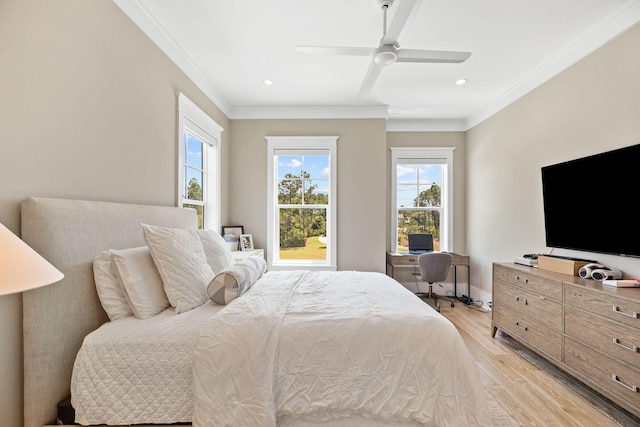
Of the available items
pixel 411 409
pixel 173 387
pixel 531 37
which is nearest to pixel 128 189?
pixel 173 387

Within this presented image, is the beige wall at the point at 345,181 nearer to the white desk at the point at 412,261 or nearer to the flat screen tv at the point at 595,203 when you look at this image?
the white desk at the point at 412,261

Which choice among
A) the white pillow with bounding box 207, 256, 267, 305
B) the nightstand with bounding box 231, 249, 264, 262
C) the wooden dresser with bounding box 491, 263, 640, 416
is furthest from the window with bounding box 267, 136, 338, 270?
the white pillow with bounding box 207, 256, 267, 305

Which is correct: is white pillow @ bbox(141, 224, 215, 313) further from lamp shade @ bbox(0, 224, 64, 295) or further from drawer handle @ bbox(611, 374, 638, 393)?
drawer handle @ bbox(611, 374, 638, 393)

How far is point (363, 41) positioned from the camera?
265cm

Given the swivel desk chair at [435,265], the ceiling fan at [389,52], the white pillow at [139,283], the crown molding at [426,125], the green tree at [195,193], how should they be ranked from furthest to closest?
the crown molding at [426,125], the swivel desk chair at [435,265], the green tree at [195,193], the ceiling fan at [389,52], the white pillow at [139,283]

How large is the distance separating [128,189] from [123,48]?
0.96 metres

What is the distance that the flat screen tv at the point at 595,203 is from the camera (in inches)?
82.9

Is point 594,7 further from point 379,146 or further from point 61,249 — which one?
point 61,249

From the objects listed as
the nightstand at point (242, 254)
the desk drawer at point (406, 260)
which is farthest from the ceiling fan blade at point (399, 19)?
the desk drawer at point (406, 260)

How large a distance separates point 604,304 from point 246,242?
3637mm

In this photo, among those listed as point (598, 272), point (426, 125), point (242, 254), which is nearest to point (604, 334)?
point (598, 272)

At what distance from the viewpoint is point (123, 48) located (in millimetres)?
2016

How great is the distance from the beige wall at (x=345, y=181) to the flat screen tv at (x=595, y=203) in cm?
192

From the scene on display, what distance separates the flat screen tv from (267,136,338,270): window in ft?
8.49
